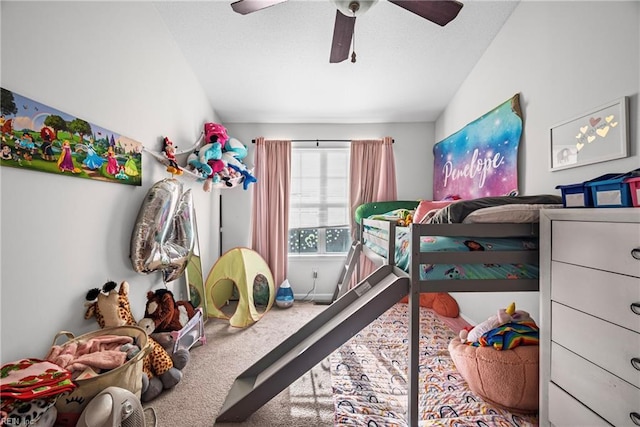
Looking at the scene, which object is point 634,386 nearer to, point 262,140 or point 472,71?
point 472,71

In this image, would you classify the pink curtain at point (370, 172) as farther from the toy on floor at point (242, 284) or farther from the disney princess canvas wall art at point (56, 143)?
the disney princess canvas wall art at point (56, 143)

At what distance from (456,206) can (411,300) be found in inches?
21.9

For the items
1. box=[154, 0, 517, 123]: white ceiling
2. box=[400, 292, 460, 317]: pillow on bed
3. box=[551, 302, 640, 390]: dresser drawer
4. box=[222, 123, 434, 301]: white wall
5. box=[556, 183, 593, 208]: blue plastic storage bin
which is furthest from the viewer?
box=[222, 123, 434, 301]: white wall

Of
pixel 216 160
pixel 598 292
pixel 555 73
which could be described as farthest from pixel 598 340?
pixel 216 160

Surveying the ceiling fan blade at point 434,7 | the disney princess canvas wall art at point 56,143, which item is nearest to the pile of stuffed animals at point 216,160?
the disney princess canvas wall art at point 56,143

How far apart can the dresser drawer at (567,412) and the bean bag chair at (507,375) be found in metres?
0.18

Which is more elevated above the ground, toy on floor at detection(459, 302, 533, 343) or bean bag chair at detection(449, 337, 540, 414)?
toy on floor at detection(459, 302, 533, 343)

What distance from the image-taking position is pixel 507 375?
4.82 ft

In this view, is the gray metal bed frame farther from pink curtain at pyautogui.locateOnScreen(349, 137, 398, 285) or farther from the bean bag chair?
pink curtain at pyautogui.locateOnScreen(349, 137, 398, 285)

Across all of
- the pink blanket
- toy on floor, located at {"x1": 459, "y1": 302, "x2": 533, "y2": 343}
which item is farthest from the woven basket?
toy on floor, located at {"x1": 459, "y1": 302, "x2": 533, "y2": 343}

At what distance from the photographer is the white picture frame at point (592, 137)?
134cm

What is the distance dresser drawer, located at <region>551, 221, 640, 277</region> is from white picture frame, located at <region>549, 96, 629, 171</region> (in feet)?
1.85

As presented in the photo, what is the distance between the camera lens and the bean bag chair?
145cm

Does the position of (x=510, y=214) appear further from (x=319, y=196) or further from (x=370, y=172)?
(x=319, y=196)
